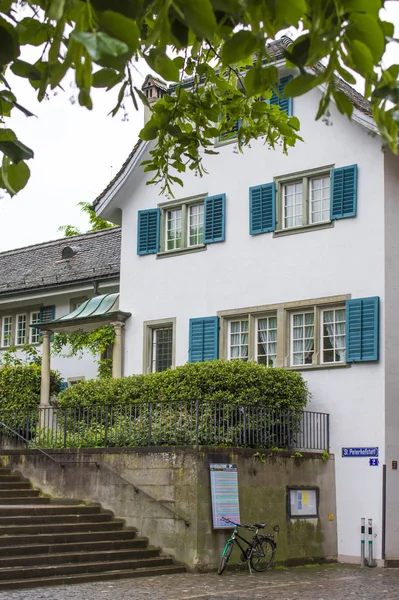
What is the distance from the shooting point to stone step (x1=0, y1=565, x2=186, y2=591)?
15750mm

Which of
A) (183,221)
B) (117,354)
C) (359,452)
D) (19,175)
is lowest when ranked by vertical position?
(359,452)

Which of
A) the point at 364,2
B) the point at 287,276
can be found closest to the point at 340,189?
the point at 287,276

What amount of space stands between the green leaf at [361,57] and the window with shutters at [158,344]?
2095 centimetres

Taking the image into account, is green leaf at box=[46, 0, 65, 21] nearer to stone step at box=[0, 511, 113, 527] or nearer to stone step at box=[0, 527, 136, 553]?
stone step at box=[0, 527, 136, 553]

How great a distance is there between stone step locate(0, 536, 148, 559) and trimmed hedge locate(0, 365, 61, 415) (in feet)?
26.7

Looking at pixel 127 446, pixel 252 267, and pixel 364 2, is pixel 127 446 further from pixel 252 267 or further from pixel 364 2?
pixel 364 2

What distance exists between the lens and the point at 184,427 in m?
19.7

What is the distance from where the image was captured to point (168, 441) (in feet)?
65.6

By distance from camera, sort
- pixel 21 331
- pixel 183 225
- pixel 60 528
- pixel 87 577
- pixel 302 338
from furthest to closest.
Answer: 1. pixel 21 331
2. pixel 183 225
3. pixel 302 338
4. pixel 60 528
5. pixel 87 577

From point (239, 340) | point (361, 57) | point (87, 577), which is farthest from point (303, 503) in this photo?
point (361, 57)

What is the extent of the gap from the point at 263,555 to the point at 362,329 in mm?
5118

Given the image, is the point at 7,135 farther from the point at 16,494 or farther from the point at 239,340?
the point at 239,340

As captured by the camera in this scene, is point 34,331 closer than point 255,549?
No

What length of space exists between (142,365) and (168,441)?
5.50m
